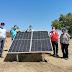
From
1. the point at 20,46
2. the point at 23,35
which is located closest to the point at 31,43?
Result: the point at 20,46

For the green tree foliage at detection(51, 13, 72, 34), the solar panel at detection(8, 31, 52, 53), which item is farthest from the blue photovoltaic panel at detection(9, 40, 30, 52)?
the green tree foliage at detection(51, 13, 72, 34)

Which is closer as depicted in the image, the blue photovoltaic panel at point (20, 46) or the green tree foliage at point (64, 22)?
the blue photovoltaic panel at point (20, 46)

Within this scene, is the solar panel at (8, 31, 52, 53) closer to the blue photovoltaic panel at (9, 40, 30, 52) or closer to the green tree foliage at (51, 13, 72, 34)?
the blue photovoltaic panel at (9, 40, 30, 52)

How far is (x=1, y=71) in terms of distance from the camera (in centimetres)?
492

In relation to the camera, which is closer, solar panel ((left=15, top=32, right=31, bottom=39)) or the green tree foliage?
solar panel ((left=15, top=32, right=31, bottom=39))

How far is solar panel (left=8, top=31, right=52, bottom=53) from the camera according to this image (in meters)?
6.39

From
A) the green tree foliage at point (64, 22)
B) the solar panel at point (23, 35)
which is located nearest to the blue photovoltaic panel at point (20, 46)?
the solar panel at point (23, 35)

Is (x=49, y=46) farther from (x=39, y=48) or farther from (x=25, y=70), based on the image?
(x=25, y=70)

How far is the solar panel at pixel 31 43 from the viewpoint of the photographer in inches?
252

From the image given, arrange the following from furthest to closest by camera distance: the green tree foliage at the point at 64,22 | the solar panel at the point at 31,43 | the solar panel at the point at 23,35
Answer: the green tree foliage at the point at 64,22 < the solar panel at the point at 23,35 < the solar panel at the point at 31,43

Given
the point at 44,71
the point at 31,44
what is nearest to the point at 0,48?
the point at 31,44

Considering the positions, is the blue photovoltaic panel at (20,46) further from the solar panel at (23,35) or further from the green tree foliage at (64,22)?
the green tree foliage at (64,22)

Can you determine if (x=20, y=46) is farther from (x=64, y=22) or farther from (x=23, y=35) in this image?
(x=64, y=22)

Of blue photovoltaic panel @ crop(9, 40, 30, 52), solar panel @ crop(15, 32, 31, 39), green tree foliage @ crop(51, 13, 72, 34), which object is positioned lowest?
blue photovoltaic panel @ crop(9, 40, 30, 52)
